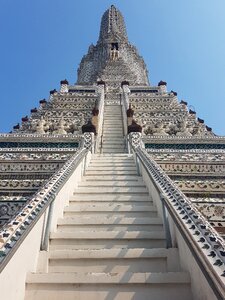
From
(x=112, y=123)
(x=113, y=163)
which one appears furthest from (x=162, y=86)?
Result: (x=113, y=163)

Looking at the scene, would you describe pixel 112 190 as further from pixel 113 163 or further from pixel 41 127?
pixel 41 127

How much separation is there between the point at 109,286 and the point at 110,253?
521 mm

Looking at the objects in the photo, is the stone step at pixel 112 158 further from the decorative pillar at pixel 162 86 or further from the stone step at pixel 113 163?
the decorative pillar at pixel 162 86

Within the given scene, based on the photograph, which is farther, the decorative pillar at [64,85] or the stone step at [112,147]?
the decorative pillar at [64,85]

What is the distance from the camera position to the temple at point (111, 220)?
2602 mm

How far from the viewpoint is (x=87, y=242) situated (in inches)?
141

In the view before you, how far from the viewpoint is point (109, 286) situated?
271cm

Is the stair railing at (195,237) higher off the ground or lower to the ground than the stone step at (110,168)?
lower

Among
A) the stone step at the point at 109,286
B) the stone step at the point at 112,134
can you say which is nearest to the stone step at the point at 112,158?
the stone step at the point at 112,134

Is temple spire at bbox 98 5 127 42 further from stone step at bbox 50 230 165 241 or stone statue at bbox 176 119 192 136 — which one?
stone step at bbox 50 230 165 241

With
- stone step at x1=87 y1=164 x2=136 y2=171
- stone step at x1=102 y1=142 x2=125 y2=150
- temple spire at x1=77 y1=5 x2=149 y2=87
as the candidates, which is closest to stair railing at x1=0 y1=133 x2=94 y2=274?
stone step at x1=87 y1=164 x2=136 y2=171

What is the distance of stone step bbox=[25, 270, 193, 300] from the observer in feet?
8.63

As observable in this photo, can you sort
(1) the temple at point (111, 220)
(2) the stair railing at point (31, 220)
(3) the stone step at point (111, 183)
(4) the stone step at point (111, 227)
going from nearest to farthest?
1. (2) the stair railing at point (31, 220)
2. (1) the temple at point (111, 220)
3. (4) the stone step at point (111, 227)
4. (3) the stone step at point (111, 183)

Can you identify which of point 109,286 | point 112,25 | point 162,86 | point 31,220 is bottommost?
point 109,286
